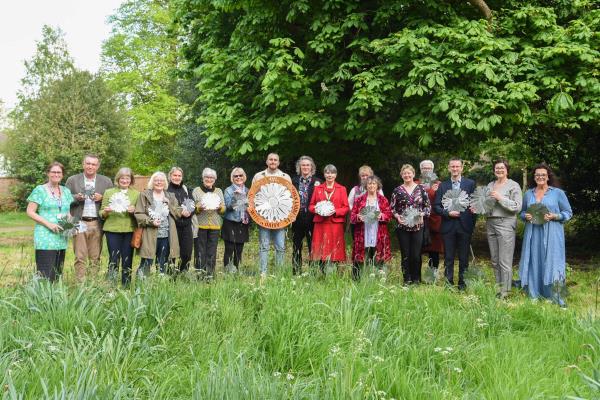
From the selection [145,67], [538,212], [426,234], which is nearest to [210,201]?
[426,234]

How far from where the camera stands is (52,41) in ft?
122

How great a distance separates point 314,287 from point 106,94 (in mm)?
30609

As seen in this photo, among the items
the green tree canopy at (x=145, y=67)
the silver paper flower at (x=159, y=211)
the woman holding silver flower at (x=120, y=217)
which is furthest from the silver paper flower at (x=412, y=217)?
the green tree canopy at (x=145, y=67)

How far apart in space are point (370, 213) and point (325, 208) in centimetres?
65

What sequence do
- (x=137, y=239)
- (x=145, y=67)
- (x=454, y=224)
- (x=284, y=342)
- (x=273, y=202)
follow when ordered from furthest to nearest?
(x=145, y=67)
(x=454, y=224)
(x=273, y=202)
(x=137, y=239)
(x=284, y=342)

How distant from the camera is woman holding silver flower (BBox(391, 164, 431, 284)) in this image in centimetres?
804

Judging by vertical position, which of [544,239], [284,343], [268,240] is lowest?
[284,343]

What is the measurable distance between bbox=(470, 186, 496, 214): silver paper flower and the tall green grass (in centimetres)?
224

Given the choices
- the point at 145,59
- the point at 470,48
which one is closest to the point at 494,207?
the point at 470,48

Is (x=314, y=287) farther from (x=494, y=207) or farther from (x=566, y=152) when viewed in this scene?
(x=566, y=152)

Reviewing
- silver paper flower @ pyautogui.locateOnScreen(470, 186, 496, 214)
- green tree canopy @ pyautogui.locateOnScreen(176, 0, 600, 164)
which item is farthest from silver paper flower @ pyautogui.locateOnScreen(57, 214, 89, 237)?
silver paper flower @ pyautogui.locateOnScreen(470, 186, 496, 214)

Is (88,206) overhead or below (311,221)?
overhead

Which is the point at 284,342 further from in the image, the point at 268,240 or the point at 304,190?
the point at 304,190

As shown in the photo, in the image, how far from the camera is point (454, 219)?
821 centimetres
